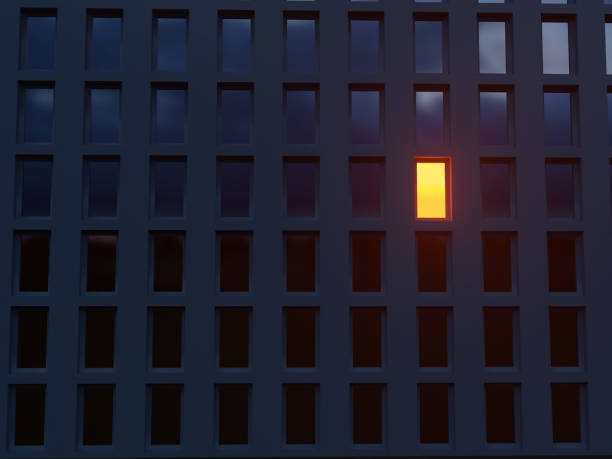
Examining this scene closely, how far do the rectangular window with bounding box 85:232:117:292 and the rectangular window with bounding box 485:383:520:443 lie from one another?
560 cm

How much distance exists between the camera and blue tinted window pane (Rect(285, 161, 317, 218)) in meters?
7.11

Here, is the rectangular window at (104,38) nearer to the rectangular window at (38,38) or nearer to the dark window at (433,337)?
the rectangular window at (38,38)

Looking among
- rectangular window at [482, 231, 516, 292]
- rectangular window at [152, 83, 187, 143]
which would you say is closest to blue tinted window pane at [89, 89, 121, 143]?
rectangular window at [152, 83, 187, 143]

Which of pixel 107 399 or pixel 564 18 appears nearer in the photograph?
pixel 107 399

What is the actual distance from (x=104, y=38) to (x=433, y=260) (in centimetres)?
583

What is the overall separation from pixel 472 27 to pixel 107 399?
754 centimetres

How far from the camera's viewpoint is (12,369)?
679 centimetres

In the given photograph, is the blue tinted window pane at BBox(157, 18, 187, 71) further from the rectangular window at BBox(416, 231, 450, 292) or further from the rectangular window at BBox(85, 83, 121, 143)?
the rectangular window at BBox(416, 231, 450, 292)

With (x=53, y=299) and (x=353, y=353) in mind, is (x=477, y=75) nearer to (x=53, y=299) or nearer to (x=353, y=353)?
(x=353, y=353)

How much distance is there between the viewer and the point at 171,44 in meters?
7.26

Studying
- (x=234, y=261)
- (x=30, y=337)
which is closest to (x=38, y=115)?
Answer: (x=30, y=337)

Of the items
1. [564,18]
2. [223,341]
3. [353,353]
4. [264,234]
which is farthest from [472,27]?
[223,341]

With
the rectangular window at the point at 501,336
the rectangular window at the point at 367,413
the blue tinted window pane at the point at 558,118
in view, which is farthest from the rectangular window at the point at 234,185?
the blue tinted window pane at the point at 558,118

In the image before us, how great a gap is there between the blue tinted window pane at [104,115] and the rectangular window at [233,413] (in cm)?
396
